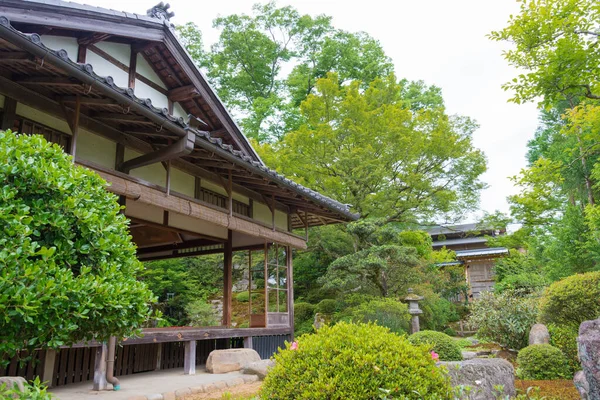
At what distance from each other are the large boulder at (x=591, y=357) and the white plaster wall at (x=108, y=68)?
7.70 meters

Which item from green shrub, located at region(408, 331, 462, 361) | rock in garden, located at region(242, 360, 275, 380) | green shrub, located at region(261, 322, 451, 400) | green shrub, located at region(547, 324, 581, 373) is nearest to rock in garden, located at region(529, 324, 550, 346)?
green shrub, located at region(547, 324, 581, 373)

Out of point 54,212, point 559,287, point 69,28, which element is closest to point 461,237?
point 559,287

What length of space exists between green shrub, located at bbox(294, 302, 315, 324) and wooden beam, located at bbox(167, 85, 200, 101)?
8.63 m

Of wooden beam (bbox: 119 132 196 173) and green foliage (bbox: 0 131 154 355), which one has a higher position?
wooden beam (bbox: 119 132 196 173)

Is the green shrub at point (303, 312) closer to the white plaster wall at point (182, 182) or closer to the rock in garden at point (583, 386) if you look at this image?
the white plaster wall at point (182, 182)

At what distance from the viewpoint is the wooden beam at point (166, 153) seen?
6336 mm

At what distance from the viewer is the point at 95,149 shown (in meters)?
6.47

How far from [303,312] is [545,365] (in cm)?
879

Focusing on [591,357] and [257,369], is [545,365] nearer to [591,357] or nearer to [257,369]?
[591,357]

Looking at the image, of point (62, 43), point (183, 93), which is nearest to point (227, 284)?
point (183, 93)

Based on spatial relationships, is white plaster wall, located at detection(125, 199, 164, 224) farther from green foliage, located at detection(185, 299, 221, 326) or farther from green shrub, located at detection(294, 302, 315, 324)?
green shrub, located at detection(294, 302, 315, 324)

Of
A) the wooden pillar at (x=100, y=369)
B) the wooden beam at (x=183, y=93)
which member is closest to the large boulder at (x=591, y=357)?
the wooden pillar at (x=100, y=369)

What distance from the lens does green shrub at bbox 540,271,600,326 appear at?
26.5 ft

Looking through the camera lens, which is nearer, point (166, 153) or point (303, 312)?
point (166, 153)
